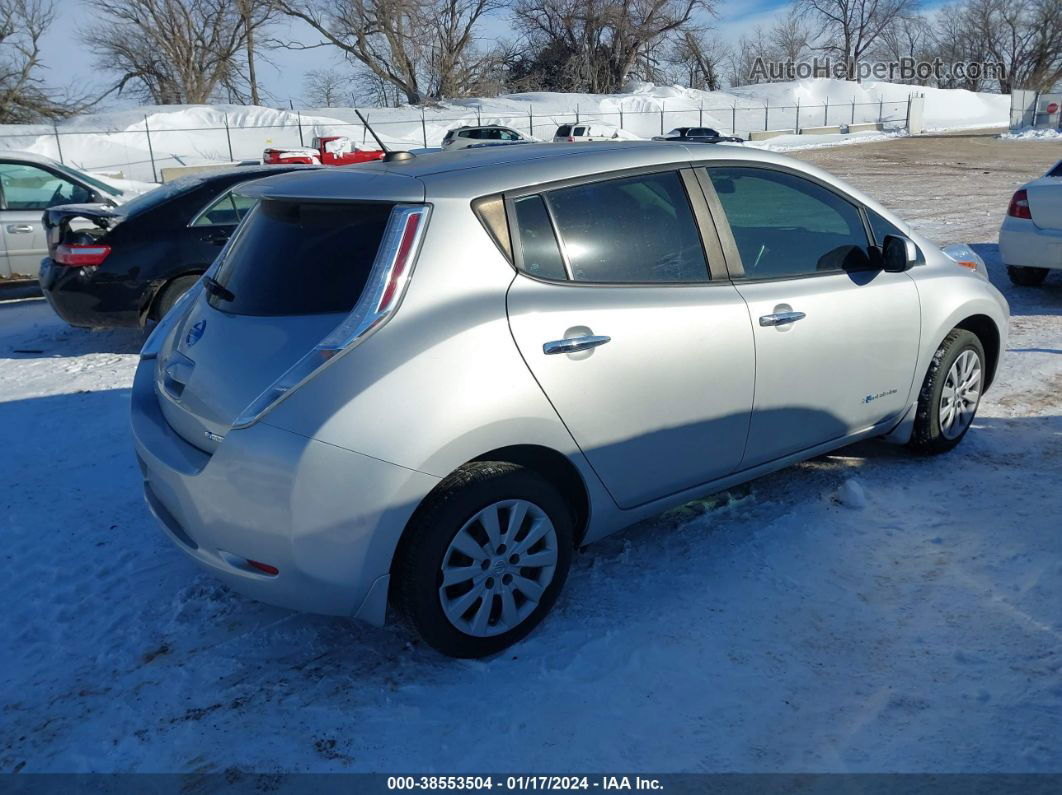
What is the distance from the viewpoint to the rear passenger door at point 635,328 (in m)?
3.06

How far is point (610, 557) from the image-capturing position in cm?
380

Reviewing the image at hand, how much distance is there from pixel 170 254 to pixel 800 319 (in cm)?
518

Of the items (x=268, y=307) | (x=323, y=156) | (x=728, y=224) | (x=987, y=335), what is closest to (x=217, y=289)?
(x=268, y=307)

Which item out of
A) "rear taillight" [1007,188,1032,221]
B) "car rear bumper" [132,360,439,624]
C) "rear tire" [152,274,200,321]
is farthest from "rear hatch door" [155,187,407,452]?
"rear taillight" [1007,188,1032,221]

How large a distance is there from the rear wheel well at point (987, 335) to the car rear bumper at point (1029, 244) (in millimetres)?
3552

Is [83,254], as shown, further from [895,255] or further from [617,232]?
[895,255]

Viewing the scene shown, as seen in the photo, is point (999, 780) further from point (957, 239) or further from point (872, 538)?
point (957, 239)

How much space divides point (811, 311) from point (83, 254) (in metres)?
5.64

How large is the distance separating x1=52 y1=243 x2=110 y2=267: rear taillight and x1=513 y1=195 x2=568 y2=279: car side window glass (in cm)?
496

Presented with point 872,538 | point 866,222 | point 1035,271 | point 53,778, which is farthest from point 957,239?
point 53,778

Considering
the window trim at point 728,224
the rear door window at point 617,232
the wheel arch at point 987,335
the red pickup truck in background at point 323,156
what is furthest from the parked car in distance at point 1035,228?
the red pickup truck in background at point 323,156

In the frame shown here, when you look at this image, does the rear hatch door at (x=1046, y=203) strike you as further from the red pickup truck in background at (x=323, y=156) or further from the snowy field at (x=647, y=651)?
the red pickup truck in background at (x=323, y=156)

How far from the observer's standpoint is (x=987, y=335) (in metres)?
4.80

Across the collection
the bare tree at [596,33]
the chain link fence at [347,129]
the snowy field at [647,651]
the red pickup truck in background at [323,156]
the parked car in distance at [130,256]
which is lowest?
the snowy field at [647,651]
